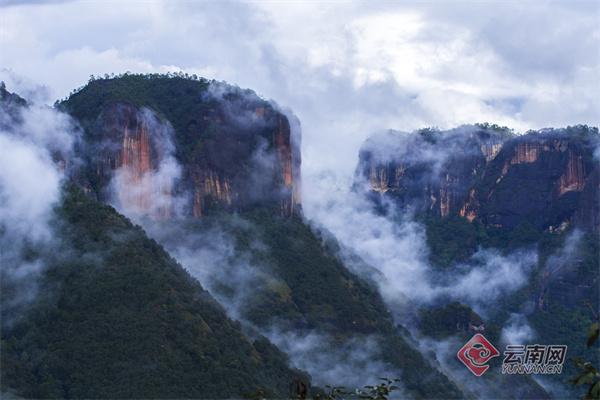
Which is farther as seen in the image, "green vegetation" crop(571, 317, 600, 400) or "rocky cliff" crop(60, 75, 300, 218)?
"rocky cliff" crop(60, 75, 300, 218)

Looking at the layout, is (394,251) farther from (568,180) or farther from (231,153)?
(231,153)

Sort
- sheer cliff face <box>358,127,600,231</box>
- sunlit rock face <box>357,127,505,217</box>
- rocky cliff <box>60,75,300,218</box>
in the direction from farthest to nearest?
sunlit rock face <box>357,127,505,217</box>
sheer cliff face <box>358,127,600,231</box>
rocky cliff <box>60,75,300,218</box>

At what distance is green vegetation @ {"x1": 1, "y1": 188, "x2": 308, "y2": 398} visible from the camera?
68.3 metres

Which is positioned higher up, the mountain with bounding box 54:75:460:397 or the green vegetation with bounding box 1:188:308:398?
the mountain with bounding box 54:75:460:397

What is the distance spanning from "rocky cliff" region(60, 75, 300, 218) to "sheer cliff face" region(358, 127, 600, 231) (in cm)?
3202

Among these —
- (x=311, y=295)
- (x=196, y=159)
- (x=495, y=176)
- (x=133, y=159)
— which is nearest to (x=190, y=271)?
(x=311, y=295)

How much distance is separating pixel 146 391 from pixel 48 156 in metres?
29.6

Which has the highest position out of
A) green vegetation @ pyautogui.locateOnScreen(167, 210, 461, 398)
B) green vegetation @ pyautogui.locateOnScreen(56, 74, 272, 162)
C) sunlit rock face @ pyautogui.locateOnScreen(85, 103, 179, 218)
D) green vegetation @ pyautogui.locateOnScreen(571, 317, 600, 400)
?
green vegetation @ pyautogui.locateOnScreen(56, 74, 272, 162)

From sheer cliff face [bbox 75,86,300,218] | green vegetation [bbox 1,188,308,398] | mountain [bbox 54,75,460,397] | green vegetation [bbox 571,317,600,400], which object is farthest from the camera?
sheer cliff face [bbox 75,86,300,218]

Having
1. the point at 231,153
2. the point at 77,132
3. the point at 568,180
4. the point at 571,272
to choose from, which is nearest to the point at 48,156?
the point at 77,132

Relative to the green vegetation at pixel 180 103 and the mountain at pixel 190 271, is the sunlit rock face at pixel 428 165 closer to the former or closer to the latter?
the mountain at pixel 190 271

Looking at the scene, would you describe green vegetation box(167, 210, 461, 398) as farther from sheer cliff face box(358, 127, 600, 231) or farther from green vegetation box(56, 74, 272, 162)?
sheer cliff face box(358, 127, 600, 231)

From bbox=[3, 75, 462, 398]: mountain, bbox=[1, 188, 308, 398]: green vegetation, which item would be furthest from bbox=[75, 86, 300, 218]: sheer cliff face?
bbox=[1, 188, 308, 398]: green vegetation

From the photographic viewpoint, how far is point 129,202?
10212 centimetres
